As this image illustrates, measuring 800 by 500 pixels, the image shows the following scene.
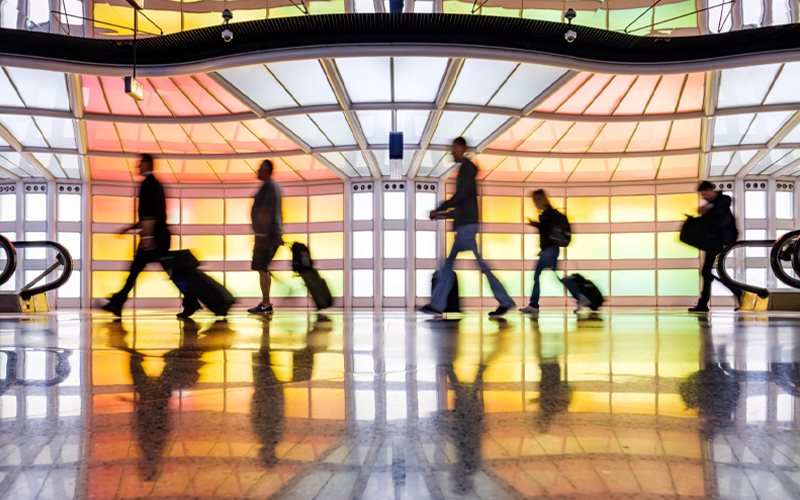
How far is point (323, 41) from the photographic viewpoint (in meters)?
14.8

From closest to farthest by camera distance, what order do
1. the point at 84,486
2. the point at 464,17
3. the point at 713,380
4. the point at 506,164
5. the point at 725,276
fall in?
the point at 84,486 < the point at 713,380 < the point at 725,276 < the point at 464,17 < the point at 506,164

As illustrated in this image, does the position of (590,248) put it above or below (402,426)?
above

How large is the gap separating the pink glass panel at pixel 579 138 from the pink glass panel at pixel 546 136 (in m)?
0.31

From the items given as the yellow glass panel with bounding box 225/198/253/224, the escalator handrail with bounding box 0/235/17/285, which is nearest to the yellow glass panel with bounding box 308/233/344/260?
the yellow glass panel with bounding box 225/198/253/224

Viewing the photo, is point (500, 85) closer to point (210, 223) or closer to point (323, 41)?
point (323, 41)

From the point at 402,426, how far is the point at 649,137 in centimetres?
2530

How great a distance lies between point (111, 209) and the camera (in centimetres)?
2803

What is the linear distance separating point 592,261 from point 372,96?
15.2 meters

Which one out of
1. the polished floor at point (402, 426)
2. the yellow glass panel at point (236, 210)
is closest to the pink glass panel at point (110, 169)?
the yellow glass panel at point (236, 210)

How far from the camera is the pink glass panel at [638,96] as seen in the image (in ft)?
63.2

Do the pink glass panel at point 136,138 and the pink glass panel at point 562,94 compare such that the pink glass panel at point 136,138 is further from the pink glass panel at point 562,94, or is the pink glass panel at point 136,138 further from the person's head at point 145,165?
the person's head at point 145,165

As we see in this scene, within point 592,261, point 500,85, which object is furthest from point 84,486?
point 592,261

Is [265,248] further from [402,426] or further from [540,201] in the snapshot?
[402,426]

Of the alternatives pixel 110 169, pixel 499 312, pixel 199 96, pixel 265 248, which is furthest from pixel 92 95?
pixel 499 312
